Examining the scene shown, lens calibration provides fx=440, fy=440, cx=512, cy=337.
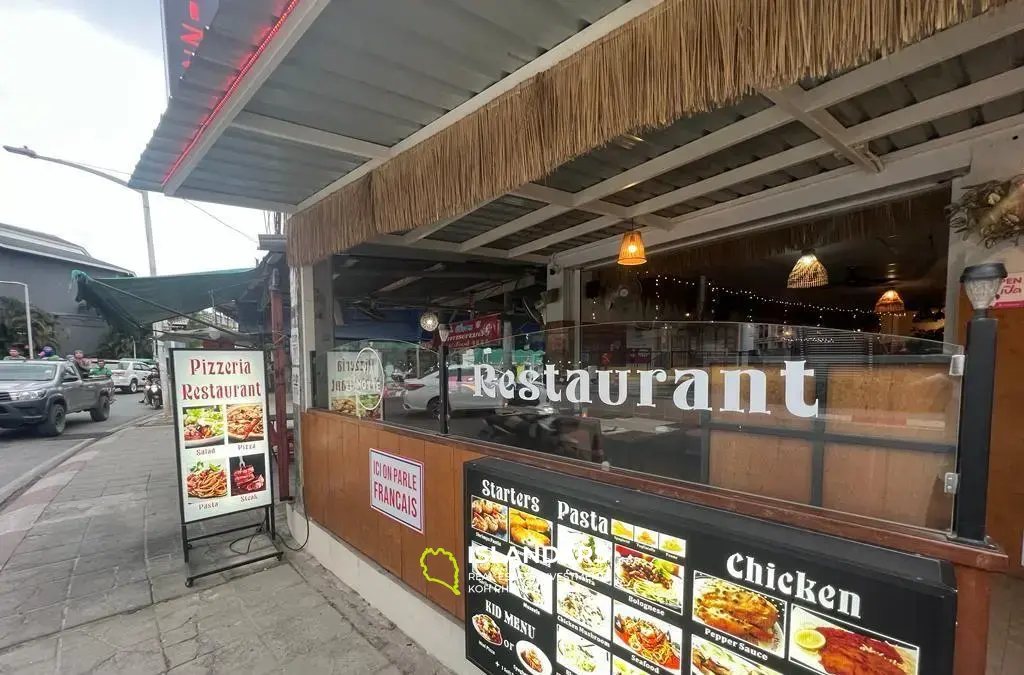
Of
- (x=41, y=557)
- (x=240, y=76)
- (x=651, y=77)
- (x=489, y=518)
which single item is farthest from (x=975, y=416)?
(x=41, y=557)

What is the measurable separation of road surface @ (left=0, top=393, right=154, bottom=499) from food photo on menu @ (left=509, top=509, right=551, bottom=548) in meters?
9.09

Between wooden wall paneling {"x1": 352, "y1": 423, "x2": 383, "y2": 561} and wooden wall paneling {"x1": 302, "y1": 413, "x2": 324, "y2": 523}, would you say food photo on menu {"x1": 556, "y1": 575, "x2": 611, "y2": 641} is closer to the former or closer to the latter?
wooden wall paneling {"x1": 352, "y1": 423, "x2": 383, "y2": 561}

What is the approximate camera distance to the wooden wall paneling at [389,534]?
3.27 meters

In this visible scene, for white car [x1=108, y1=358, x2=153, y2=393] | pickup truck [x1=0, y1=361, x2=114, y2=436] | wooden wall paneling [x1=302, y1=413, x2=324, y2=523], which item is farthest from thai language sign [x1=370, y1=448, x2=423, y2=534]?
white car [x1=108, y1=358, x2=153, y2=393]

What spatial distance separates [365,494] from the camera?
144 inches

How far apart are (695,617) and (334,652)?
8.43 feet

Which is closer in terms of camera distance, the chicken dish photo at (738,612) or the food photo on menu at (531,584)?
the chicken dish photo at (738,612)

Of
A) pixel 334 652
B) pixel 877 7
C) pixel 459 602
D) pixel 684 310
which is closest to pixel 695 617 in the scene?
pixel 459 602

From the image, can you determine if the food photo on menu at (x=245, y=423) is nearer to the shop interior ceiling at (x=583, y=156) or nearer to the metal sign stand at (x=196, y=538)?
the metal sign stand at (x=196, y=538)

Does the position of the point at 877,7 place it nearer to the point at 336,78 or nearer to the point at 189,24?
the point at 336,78

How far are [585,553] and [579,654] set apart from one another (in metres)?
0.46

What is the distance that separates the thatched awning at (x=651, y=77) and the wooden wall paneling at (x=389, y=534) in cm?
163

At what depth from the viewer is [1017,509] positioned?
9.42 ft

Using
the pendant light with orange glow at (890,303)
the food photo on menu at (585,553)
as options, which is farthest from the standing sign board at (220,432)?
the pendant light with orange glow at (890,303)
